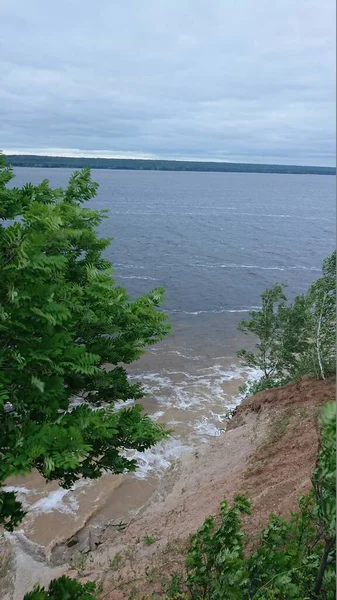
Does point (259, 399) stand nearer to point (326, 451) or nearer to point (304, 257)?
point (326, 451)

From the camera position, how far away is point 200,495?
15844 mm

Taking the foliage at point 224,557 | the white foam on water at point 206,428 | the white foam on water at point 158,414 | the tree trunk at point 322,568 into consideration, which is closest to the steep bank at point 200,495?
the white foam on water at point 206,428

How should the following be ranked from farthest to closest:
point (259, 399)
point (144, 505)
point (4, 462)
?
point (259, 399)
point (144, 505)
point (4, 462)

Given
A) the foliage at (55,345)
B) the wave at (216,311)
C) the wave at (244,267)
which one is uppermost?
the foliage at (55,345)

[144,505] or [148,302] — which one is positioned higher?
[148,302]

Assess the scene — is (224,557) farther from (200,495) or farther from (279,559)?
(200,495)

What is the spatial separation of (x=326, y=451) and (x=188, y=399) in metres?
22.6

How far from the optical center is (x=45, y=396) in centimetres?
608

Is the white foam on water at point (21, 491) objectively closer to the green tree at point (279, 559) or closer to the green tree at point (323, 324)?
the green tree at point (323, 324)

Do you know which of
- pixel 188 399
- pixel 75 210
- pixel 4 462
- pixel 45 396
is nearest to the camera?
pixel 4 462

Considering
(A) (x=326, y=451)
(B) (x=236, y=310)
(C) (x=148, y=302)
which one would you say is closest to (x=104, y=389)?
(C) (x=148, y=302)

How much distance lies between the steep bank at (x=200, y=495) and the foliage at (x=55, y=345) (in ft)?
16.0

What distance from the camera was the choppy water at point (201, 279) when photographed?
26.0 m

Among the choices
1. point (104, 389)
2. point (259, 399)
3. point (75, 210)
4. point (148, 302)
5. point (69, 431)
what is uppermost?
point (75, 210)
